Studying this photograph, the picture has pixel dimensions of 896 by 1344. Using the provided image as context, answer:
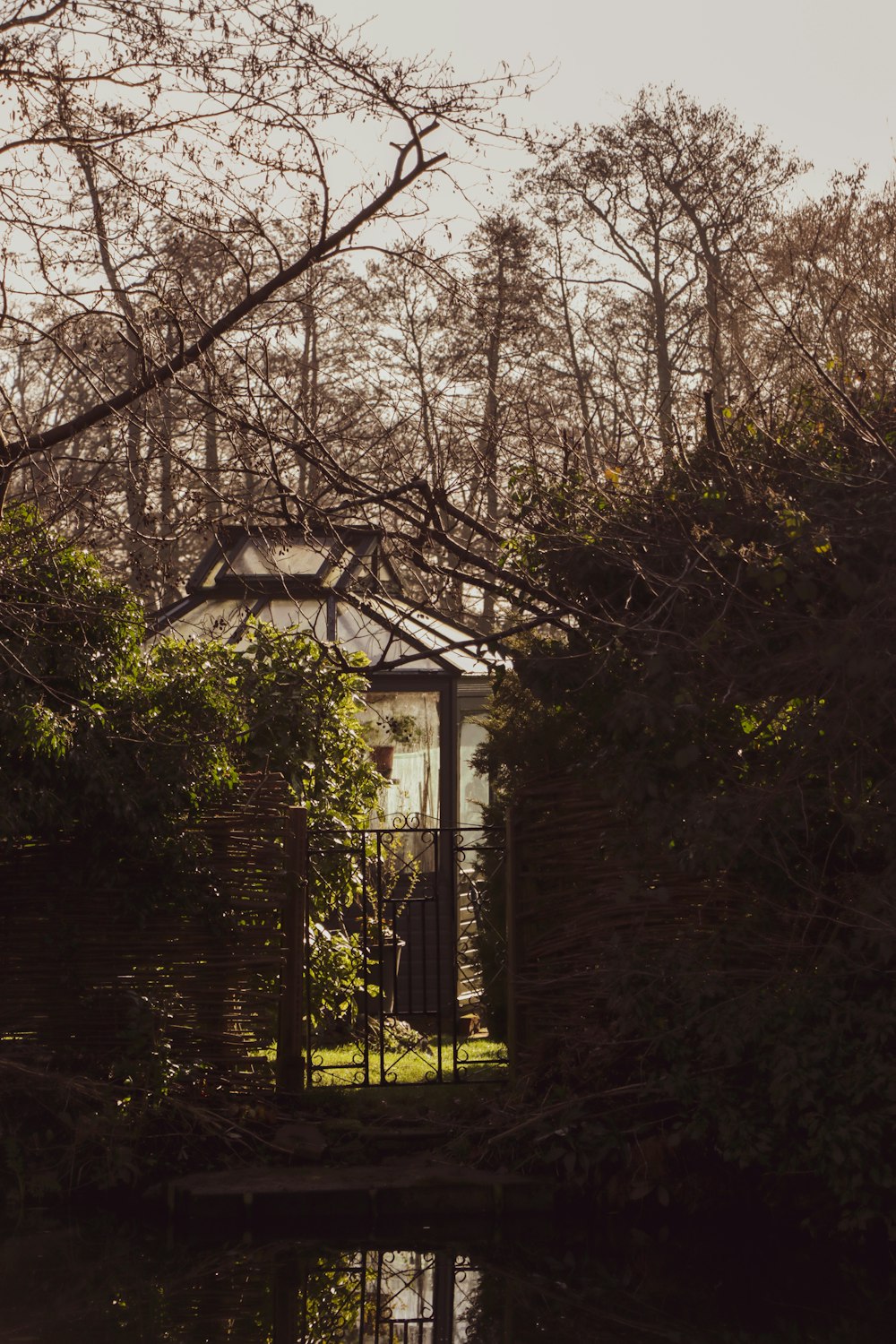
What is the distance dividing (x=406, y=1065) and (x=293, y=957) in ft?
6.95

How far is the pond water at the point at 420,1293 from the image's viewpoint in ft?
16.4

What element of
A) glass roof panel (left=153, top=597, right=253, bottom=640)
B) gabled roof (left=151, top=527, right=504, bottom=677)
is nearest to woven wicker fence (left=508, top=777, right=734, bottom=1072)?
gabled roof (left=151, top=527, right=504, bottom=677)

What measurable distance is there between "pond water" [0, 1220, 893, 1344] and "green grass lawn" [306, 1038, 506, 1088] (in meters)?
1.83

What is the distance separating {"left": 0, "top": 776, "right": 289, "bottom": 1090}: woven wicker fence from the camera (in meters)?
7.58

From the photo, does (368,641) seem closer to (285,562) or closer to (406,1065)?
(285,562)

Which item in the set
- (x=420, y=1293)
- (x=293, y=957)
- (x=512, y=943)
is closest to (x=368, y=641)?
(x=293, y=957)

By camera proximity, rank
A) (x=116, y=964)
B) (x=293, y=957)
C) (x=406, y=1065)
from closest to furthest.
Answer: (x=116, y=964) < (x=293, y=957) < (x=406, y=1065)

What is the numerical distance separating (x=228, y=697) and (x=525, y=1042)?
8.69 feet

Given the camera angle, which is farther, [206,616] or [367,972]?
[206,616]

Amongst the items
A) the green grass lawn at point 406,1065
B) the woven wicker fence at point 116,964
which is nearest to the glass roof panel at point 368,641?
the green grass lawn at point 406,1065

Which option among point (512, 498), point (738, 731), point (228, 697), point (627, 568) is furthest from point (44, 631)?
point (738, 731)

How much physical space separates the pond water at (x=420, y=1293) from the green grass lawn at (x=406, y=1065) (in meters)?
1.83

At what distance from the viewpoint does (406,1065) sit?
31.4 feet

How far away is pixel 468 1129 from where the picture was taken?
7.11 metres
